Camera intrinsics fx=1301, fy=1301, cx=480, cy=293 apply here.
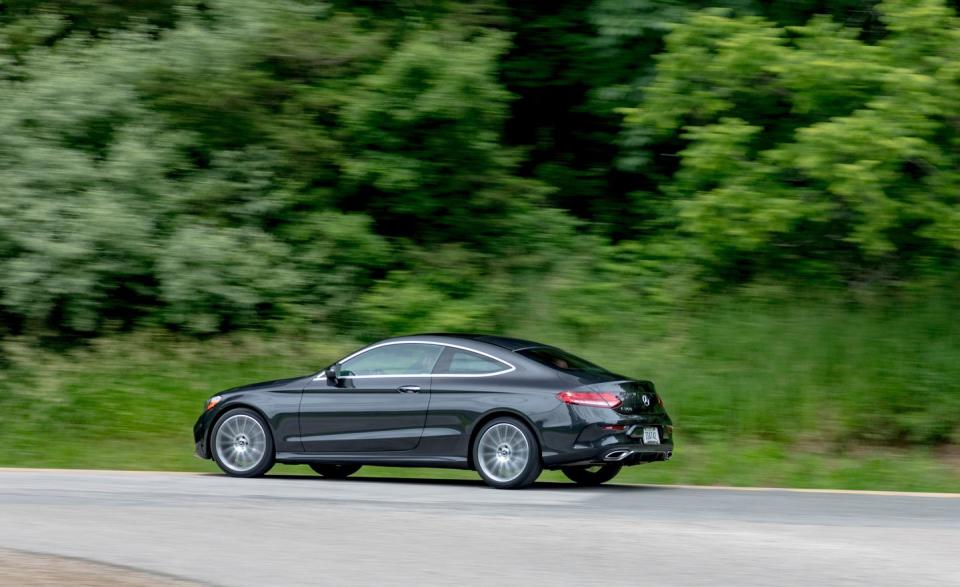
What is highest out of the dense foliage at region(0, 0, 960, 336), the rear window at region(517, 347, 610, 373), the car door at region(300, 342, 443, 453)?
the dense foliage at region(0, 0, 960, 336)

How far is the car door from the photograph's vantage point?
512 inches

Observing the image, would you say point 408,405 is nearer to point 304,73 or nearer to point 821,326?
point 821,326

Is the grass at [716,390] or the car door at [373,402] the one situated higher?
the car door at [373,402]

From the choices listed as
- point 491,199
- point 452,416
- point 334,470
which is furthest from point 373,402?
point 491,199

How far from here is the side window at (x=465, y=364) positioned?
12.8 m

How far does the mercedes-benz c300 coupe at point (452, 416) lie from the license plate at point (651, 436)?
0.01m

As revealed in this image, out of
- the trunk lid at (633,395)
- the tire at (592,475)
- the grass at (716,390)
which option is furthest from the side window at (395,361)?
the grass at (716,390)

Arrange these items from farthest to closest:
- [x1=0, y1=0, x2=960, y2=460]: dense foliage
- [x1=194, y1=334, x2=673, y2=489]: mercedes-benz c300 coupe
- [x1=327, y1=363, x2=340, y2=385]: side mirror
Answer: [x1=0, y1=0, x2=960, y2=460]: dense foliage < [x1=327, y1=363, x2=340, y2=385]: side mirror < [x1=194, y1=334, x2=673, y2=489]: mercedes-benz c300 coupe

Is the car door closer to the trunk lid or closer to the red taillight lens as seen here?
the red taillight lens

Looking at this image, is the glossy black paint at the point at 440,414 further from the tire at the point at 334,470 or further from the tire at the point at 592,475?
the tire at the point at 334,470

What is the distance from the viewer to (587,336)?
19.0 m

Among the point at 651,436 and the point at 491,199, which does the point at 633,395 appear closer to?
the point at 651,436

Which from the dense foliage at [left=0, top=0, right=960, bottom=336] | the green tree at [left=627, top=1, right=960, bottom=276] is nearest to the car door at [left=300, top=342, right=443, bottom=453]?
the dense foliage at [left=0, top=0, right=960, bottom=336]

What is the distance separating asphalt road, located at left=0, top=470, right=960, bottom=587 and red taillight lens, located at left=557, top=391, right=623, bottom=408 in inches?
34.3
